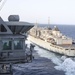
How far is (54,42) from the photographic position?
112 metres

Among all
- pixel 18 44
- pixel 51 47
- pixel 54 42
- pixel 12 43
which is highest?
pixel 12 43

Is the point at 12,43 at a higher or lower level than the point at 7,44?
higher

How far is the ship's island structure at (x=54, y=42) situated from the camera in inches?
3760

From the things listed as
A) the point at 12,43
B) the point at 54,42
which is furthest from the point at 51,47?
the point at 12,43

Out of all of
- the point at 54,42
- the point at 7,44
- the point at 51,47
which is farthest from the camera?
the point at 54,42

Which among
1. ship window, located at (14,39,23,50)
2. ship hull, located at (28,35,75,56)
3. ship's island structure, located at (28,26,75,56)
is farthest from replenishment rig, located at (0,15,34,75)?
ship's island structure, located at (28,26,75,56)

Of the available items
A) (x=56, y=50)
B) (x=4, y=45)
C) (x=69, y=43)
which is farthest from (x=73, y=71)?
(x=69, y=43)

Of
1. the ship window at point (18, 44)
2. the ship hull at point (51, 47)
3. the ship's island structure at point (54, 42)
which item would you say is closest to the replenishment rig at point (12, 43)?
the ship window at point (18, 44)

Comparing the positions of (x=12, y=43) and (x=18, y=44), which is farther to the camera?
(x=18, y=44)

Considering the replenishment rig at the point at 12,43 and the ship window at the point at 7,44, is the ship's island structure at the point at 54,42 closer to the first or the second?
the replenishment rig at the point at 12,43

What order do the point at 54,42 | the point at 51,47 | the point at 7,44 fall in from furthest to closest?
the point at 54,42 < the point at 51,47 < the point at 7,44

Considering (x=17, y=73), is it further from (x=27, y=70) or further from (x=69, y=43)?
(x=69, y=43)

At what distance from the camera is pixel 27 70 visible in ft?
208

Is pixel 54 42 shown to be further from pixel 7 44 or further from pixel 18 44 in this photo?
pixel 7 44
